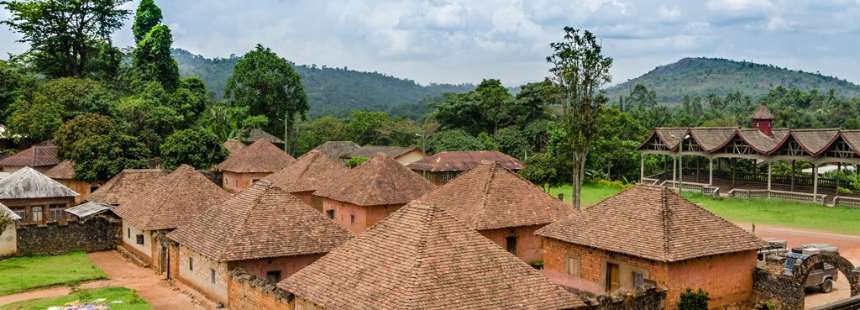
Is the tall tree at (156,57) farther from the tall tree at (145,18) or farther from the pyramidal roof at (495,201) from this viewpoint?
the pyramidal roof at (495,201)

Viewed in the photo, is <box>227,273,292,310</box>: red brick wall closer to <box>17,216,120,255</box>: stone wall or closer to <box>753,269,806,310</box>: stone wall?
<box>753,269,806,310</box>: stone wall

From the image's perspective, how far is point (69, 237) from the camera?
30.8m

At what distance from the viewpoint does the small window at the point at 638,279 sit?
19141 mm

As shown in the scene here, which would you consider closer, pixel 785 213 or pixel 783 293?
pixel 783 293

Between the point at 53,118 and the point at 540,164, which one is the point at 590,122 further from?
the point at 53,118

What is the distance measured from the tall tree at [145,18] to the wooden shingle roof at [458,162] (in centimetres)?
2362

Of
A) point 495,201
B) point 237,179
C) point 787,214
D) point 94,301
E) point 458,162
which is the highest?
point 495,201

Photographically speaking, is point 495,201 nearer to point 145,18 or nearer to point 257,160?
point 257,160

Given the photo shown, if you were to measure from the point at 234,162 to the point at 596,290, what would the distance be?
101 ft

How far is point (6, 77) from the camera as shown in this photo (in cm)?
4997

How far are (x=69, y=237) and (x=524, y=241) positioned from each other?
1919cm

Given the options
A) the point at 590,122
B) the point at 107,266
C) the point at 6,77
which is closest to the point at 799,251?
the point at 590,122

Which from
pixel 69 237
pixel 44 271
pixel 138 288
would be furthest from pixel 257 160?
pixel 138 288

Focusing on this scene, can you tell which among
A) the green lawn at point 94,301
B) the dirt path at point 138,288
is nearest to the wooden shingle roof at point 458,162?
the dirt path at point 138,288
